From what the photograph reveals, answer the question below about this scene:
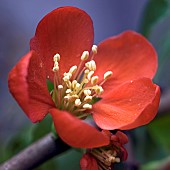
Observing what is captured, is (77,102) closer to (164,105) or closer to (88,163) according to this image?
(88,163)

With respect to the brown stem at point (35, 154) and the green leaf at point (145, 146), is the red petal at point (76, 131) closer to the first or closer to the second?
the brown stem at point (35, 154)

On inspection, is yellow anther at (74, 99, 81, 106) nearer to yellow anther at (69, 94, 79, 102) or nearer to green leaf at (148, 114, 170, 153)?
yellow anther at (69, 94, 79, 102)

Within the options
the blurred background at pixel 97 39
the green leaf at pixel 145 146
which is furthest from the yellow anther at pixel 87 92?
the green leaf at pixel 145 146

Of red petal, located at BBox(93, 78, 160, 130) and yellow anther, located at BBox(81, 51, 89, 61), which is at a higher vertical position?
yellow anther, located at BBox(81, 51, 89, 61)

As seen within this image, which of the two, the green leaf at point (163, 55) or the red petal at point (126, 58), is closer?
the red petal at point (126, 58)

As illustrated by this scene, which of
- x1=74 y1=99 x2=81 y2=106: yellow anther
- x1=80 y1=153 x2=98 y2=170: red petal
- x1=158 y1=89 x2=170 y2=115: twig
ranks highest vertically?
x1=74 y1=99 x2=81 y2=106: yellow anther

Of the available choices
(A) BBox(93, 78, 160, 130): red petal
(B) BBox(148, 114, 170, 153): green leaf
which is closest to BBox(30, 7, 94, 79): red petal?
(A) BBox(93, 78, 160, 130): red petal
